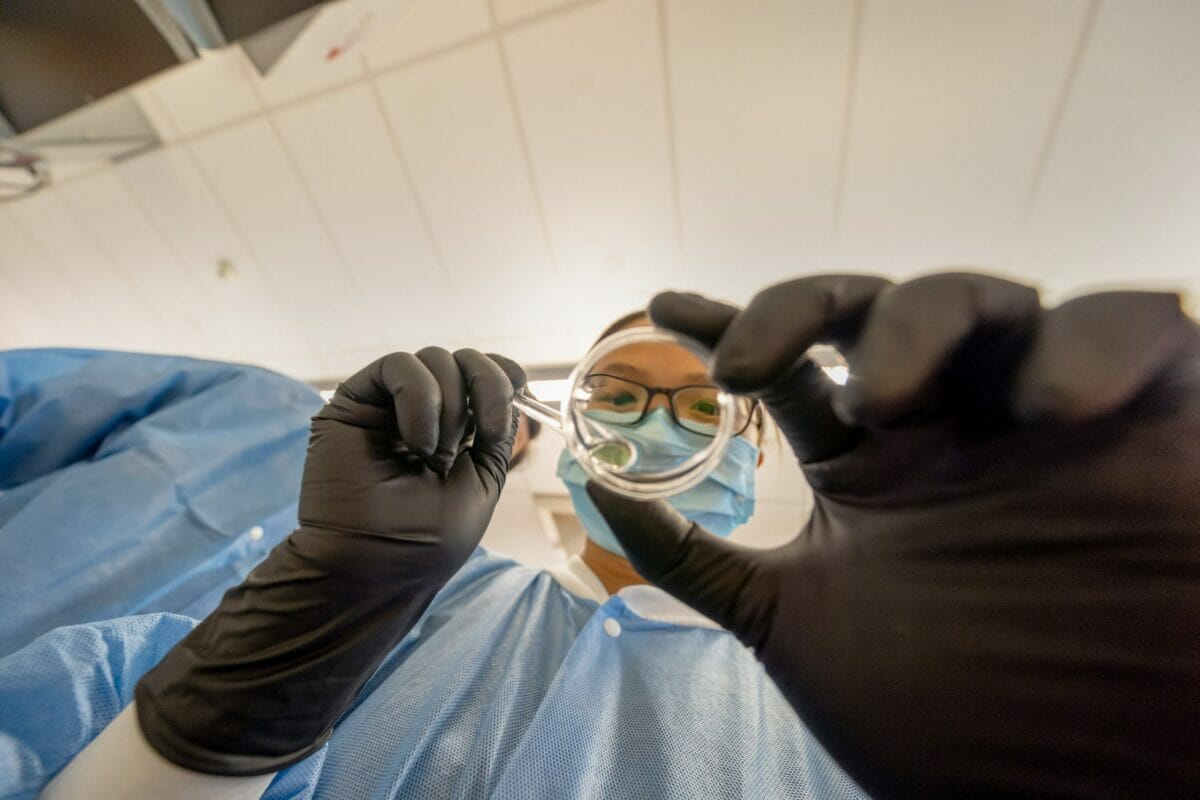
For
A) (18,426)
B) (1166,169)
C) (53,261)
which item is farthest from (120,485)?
(1166,169)

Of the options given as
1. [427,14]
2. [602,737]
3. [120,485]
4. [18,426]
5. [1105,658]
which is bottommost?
[602,737]

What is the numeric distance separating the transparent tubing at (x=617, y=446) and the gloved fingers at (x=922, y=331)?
0.18m

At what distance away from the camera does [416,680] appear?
2.37 ft

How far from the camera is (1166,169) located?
103 centimetres

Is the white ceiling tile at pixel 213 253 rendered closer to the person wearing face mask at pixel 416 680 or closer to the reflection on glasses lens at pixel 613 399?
the person wearing face mask at pixel 416 680

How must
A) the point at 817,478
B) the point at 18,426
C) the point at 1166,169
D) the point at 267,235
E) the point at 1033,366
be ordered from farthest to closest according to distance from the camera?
the point at 267,235 → the point at 1166,169 → the point at 18,426 → the point at 817,478 → the point at 1033,366

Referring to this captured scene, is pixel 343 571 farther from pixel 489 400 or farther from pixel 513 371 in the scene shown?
pixel 513 371

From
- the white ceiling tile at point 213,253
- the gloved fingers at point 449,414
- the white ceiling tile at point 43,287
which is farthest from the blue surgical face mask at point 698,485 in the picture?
the white ceiling tile at point 43,287

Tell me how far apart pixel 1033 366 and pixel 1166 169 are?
1342mm

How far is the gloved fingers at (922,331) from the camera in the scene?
372mm

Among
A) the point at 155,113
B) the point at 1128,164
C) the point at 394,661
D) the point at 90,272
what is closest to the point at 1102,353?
the point at 394,661

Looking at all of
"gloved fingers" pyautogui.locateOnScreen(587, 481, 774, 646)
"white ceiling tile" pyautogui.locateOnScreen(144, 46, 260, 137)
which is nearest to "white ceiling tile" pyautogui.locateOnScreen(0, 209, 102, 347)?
"white ceiling tile" pyautogui.locateOnScreen(144, 46, 260, 137)

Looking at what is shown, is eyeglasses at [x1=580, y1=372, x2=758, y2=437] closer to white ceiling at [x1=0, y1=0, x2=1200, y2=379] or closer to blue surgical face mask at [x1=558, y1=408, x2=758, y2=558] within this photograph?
blue surgical face mask at [x1=558, y1=408, x2=758, y2=558]

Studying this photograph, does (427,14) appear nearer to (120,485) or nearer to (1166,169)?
(120,485)
